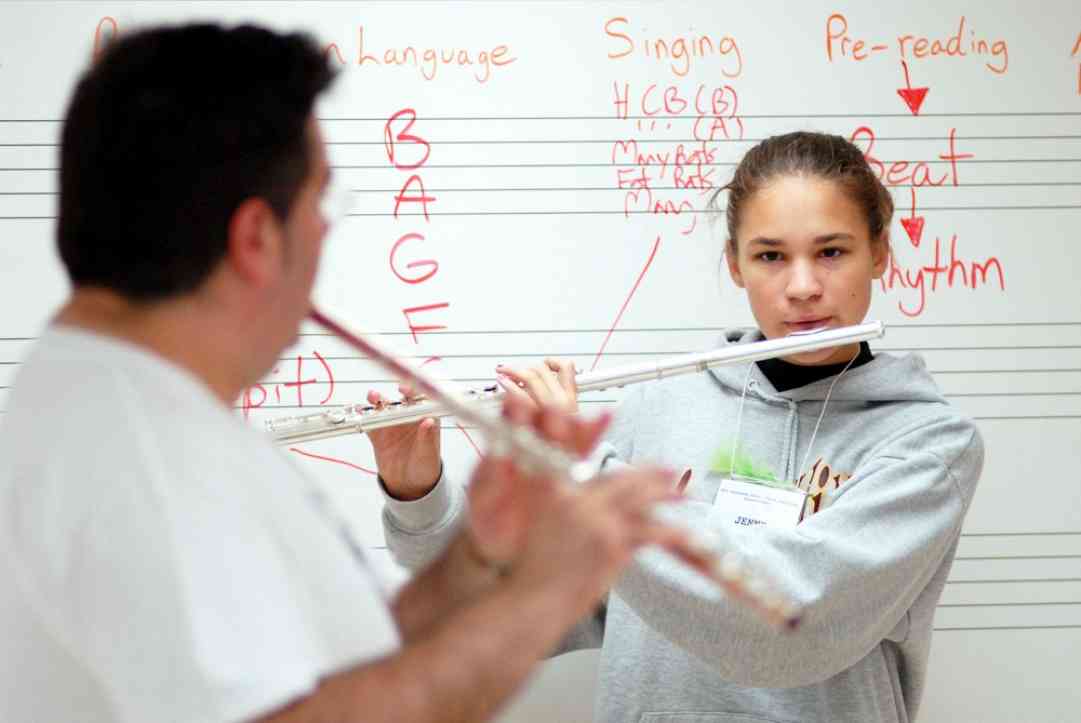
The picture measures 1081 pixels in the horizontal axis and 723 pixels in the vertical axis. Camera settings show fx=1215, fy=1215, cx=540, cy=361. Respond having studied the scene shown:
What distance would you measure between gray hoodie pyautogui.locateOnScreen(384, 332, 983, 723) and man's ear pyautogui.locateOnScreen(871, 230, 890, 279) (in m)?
0.12

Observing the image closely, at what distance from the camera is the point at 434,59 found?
193cm

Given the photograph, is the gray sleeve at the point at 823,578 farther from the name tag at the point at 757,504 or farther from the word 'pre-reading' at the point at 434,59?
the word 'pre-reading' at the point at 434,59

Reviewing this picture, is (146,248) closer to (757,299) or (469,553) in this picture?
(469,553)

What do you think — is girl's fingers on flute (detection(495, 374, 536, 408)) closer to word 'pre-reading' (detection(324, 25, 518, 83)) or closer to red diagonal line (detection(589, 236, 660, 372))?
red diagonal line (detection(589, 236, 660, 372))

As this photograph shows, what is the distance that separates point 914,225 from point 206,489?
57.7 inches

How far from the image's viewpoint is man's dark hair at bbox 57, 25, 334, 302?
2.59 ft

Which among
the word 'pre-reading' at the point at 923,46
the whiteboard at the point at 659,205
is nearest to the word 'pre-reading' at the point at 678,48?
the whiteboard at the point at 659,205

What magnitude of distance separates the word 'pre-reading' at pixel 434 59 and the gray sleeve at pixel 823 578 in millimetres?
820

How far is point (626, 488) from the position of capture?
29.5 inches

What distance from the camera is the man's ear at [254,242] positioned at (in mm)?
807

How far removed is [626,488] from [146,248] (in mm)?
350

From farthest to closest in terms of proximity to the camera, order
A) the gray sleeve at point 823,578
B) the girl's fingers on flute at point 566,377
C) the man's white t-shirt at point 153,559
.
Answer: the girl's fingers on flute at point 566,377 < the gray sleeve at point 823,578 < the man's white t-shirt at point 153,559

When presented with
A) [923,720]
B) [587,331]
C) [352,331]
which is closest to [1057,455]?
[923,720]

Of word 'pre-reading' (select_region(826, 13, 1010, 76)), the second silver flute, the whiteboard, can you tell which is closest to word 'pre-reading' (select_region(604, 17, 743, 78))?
the whiteboard
